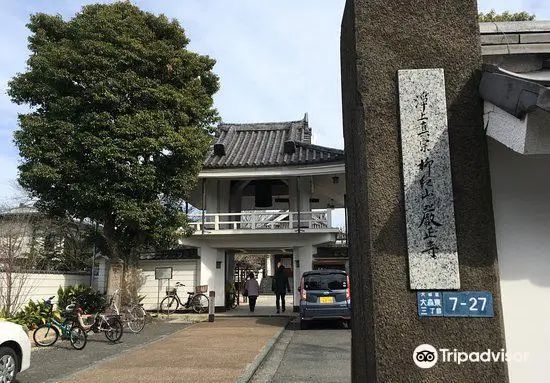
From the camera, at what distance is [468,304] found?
3.01 meters

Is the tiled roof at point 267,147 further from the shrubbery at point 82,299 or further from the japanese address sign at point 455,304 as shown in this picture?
the japanese address sign at point 455,304

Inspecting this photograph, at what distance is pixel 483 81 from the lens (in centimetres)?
311

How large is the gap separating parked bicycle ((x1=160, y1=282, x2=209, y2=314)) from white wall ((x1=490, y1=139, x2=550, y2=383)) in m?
16.5

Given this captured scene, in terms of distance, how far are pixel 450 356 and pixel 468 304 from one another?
0.36m

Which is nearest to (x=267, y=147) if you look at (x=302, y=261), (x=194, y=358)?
(x=302, y=261)

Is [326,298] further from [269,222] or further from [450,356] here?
[450,356]

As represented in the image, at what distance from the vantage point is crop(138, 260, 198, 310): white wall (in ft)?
63.9

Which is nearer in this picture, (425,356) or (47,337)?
(425,356)

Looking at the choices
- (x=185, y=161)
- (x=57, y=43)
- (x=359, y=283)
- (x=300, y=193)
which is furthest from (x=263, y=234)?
(x=359, y=283)

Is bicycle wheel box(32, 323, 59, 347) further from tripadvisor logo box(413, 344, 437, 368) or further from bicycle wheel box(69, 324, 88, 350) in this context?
tripadvisor logo box(413, 344, 437, 368)

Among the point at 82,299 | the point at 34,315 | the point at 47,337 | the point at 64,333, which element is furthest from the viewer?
the point at 82,299

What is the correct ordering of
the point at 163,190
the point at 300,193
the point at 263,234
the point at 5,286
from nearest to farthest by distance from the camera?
the point at 5,286 < the point at 163,190 < the point at 263,234 < the point at 300,193

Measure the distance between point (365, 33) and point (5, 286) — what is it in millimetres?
12915

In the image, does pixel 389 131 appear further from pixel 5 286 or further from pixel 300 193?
pixel 300 193
